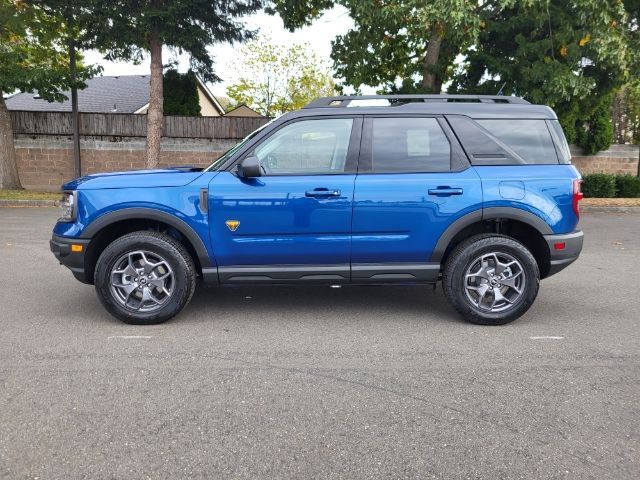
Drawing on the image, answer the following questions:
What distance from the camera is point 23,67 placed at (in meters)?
15.4

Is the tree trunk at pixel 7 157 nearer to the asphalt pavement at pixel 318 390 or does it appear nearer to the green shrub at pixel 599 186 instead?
the asphalt pavement at pixel 318 390

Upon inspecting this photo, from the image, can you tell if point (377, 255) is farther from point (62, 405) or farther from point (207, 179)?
point (62, 405)

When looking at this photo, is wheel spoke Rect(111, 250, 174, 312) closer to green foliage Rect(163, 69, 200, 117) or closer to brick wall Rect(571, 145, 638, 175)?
green foliage Rect(163, 69, 200, 117)

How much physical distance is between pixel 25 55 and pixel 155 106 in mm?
4300

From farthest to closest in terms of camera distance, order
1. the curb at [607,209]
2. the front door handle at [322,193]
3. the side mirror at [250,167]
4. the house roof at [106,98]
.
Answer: the house roof at [106,98], the curb at [607,209], the front door handle at [322,193], the side mirror at [250,167]

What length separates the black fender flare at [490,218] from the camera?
4.45m

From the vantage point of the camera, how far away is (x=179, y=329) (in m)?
4.40

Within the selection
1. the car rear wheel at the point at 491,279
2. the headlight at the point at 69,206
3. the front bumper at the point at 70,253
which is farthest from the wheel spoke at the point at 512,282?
the headlight at the point at 69,206

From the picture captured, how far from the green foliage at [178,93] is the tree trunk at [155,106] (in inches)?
84.2

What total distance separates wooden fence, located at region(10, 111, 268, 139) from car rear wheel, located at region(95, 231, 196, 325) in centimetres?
1381

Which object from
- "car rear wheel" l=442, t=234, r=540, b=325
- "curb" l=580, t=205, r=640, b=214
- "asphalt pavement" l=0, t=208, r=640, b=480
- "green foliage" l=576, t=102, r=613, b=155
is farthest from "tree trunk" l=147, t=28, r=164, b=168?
"green foliage" l=576, t=102, r=613, b=155

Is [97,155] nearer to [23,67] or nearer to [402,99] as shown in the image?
[23,67]

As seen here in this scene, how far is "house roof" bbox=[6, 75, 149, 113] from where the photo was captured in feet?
95.0

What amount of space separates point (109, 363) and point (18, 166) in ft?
55.6
